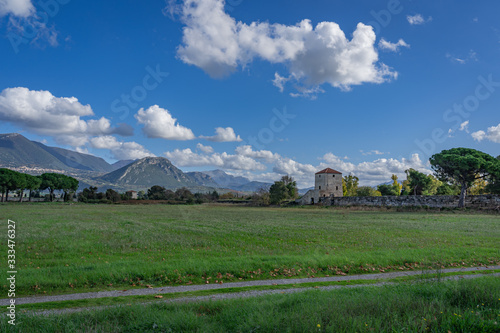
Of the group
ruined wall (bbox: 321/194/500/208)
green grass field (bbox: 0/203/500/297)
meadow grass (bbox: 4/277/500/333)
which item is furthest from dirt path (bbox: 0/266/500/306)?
ruined wall (bbox: 321/194/500/208)

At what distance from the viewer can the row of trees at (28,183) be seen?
8325cm

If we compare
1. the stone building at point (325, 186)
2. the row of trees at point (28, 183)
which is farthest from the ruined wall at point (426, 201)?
the row of trees at point (28, 183)

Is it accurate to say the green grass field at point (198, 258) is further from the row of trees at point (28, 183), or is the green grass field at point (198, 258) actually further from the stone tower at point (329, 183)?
the row of trees at point (28, 183)

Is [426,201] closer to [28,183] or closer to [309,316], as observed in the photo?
[309,316]

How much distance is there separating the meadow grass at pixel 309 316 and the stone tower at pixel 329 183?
87.7 metres

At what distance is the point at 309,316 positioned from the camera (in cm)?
554

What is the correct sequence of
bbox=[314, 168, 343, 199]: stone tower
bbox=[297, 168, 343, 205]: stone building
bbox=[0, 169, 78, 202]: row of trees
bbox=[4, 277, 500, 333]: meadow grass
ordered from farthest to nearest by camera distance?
bbox=[314, 168, 343, 199]: stone tower
bbox=[297, 168, 343, 205]: stone building
bbox=[0, 169, 78, 202]: row of trees
bbox=[4, 277, 500, 333]: meadow grass

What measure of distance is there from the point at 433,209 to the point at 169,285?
58.2m

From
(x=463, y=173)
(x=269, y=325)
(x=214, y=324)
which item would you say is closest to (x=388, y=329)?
(x=269, y=325)

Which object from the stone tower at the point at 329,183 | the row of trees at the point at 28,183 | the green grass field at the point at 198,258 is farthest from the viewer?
the stone tower at the point at 329,183

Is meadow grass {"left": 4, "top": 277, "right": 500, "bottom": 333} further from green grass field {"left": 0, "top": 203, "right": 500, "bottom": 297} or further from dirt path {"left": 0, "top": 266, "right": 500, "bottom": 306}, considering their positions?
green grass field {"left": 0, "top": 203, "right": 500, "bottom": 297}

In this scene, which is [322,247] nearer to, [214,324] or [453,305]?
[453,305]

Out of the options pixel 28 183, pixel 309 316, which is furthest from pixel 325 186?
pixel 309 316

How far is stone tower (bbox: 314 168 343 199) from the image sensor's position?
9306 centimetres
